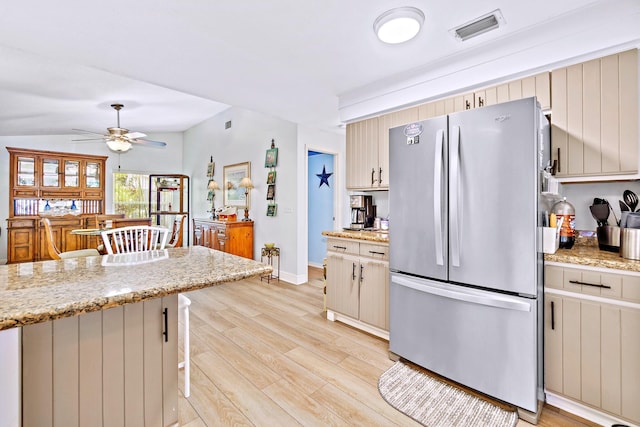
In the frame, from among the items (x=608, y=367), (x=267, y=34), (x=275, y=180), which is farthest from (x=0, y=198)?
(x=608, y=367)

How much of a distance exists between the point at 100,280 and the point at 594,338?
95.4 inches

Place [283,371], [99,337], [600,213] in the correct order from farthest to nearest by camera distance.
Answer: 1. [283,371]
2. [600,213]
3. [99,337]

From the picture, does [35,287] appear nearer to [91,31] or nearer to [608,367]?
[91,31]

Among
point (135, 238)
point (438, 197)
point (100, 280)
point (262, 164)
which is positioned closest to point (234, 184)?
point (262, 164)

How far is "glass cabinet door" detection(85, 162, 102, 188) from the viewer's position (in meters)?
6.26

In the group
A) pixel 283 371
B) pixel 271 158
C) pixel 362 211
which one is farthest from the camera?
pixel 271 158

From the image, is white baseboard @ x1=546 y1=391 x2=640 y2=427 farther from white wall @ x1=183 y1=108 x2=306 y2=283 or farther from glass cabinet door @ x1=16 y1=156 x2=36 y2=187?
glass cabinet door @ x1=16 y1=156 x2=36 y2=187

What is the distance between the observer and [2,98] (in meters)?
3.68

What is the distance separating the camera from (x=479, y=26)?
2010 millimetres

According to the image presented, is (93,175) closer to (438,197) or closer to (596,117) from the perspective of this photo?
(438,197)

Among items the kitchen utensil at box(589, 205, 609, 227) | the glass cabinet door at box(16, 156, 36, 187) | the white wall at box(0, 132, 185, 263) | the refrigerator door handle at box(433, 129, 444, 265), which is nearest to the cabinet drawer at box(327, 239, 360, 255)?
the refrigerator door handle at box(433, 129, 444, 265)

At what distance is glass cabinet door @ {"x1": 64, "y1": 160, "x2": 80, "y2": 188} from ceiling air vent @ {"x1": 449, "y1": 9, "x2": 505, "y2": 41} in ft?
23.9

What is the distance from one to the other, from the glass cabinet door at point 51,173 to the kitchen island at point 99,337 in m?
6.09

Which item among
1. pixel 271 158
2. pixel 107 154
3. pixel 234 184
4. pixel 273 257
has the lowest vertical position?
pixel 273 257
